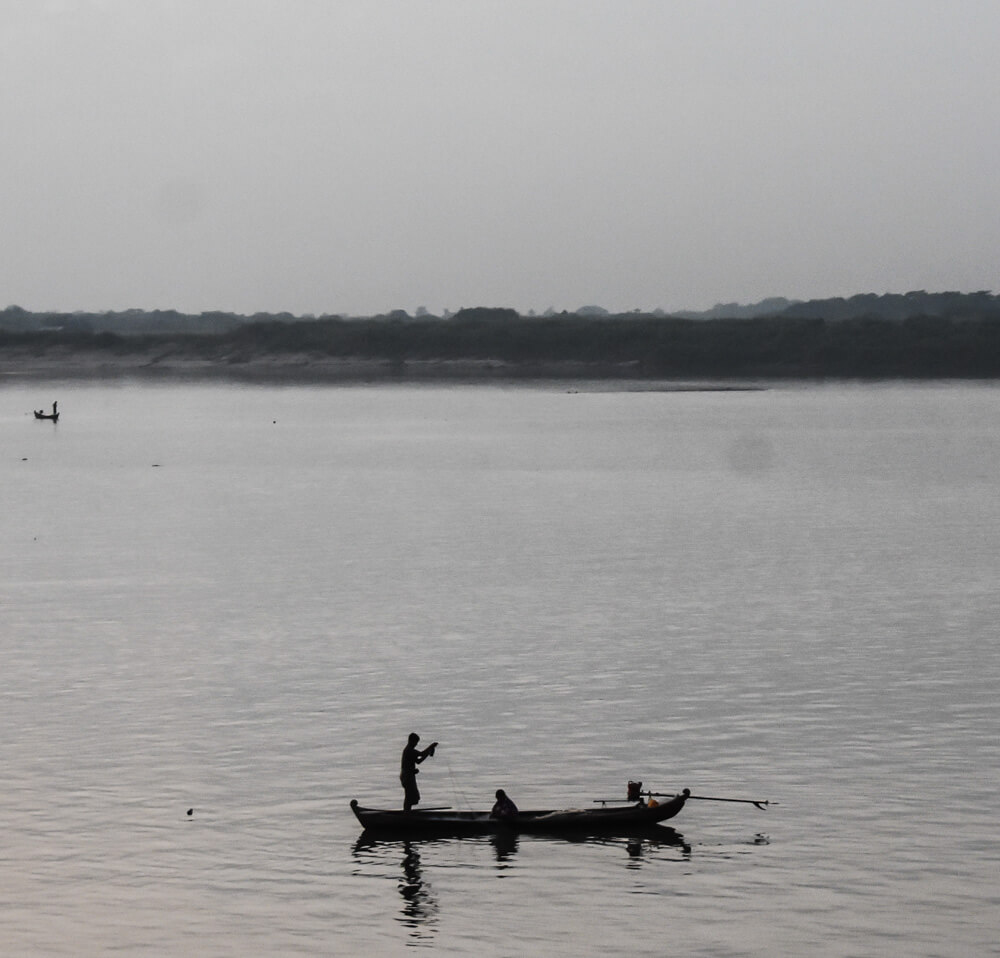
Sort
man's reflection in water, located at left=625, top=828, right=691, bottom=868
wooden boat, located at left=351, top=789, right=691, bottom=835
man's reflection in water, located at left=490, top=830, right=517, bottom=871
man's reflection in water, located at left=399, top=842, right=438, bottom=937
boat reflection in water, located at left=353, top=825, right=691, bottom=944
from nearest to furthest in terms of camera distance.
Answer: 1. man's reflection in water, located at left=399, top=842, right=438, bottom=937
2. boat reflection in water, located at left=353, top=825, right=691, bottom=944
3. man's reflection in water, located at left=490, top=830, right=517, bottom=871
4. man's reflection in water, located at left=625, top=828, right=691, bottom=868
5. wooden boat, located at left=351, top=789, right=691, bottom=835

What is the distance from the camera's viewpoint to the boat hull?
39781 millimetres

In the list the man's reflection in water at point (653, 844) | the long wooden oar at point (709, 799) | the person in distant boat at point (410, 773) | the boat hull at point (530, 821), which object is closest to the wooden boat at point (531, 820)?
the boat hull at point (530, 821)

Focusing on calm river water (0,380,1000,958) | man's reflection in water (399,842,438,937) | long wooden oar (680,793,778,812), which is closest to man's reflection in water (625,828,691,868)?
calm river water (0,380,1000,958)

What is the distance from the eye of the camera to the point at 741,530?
107375mm

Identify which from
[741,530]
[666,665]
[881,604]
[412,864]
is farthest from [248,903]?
[741,530]

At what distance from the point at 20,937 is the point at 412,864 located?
916 centimetres

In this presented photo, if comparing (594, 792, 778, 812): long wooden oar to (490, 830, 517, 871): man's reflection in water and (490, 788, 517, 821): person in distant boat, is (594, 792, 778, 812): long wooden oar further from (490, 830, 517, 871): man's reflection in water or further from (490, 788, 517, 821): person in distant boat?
(490, 830, 517, 871): man's reflection in water

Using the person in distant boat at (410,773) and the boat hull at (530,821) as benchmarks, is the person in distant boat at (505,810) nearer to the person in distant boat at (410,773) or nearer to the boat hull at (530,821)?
the boat hull at (530,821)

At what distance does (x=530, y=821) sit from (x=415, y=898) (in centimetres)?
436

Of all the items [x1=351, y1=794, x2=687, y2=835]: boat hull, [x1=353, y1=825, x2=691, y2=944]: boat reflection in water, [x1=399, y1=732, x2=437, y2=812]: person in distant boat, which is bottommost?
[x1=353, y1=825, x2=691, y2=944]: boat reflection in water

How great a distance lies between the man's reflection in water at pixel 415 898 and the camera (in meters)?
34.8

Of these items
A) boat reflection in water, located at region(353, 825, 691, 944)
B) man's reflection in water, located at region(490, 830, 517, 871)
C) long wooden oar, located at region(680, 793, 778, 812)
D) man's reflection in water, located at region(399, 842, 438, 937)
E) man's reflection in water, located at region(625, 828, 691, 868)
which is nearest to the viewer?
man's reflection in water, located at region(399, 842, 438, 937)

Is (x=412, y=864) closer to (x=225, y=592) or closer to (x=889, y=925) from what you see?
(x=889, y=925)

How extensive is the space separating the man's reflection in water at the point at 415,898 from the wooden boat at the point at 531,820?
0.84m
